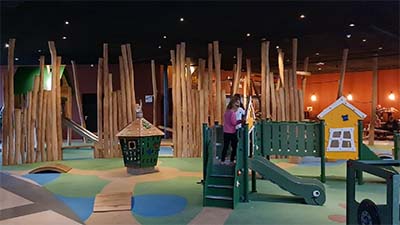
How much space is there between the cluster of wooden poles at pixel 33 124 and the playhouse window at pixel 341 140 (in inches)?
281

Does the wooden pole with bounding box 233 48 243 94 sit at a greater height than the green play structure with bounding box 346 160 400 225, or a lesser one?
greater

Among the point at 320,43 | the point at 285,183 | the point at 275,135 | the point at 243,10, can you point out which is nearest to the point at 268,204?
the point at 285,183

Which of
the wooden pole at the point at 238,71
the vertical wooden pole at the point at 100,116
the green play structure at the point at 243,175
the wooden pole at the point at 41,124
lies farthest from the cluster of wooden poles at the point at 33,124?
the green play structure at the point at 243,175

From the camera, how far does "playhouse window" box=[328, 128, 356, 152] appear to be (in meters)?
7.59

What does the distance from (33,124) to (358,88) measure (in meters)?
15.6

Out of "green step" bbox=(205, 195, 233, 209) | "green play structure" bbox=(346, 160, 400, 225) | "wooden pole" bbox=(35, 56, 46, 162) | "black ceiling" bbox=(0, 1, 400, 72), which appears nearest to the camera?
"green play structure" bbox=(346, 160, 400, 225)

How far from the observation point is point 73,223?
4914mm

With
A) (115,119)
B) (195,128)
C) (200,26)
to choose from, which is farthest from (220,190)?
(200,26)

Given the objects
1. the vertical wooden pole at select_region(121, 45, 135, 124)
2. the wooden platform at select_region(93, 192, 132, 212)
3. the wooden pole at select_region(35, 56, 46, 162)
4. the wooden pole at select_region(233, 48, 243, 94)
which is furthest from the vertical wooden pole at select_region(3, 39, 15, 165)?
the wooden pole at select_region(233, 48, 243, 94)

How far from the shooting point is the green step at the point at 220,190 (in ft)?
18.8

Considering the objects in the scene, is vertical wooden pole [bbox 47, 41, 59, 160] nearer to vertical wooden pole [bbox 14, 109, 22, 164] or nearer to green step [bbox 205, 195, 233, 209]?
vertical wooden pole [bbox 14, 109, 22, 164]

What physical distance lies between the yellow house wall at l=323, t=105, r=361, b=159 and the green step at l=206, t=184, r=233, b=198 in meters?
2.86

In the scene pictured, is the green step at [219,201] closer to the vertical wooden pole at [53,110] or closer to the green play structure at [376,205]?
the green play structure at [376,205]

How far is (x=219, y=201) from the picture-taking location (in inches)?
225
